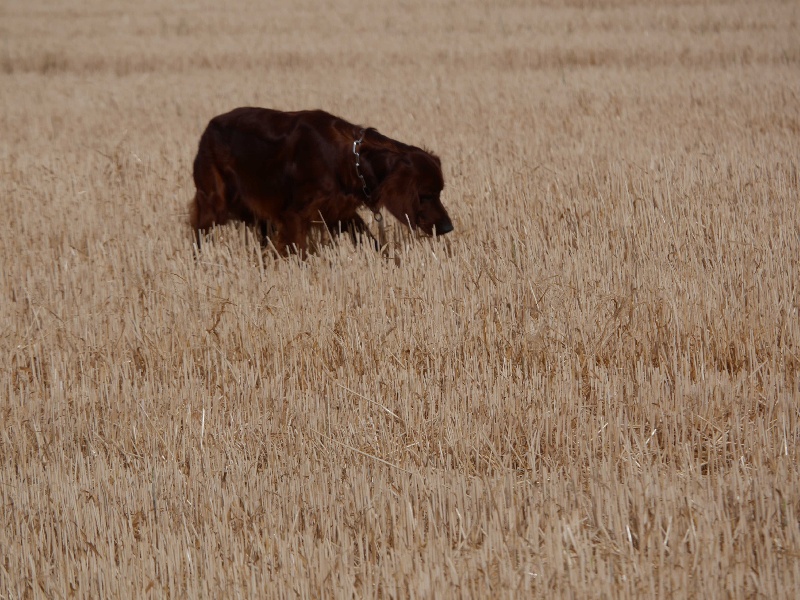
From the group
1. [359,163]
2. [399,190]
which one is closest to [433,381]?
[399,190]

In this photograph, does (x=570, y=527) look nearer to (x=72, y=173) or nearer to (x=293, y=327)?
(x=293, y=327)

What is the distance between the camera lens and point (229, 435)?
2.97 meters

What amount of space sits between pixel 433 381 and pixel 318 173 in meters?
1.63

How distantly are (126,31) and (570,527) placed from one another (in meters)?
15.0

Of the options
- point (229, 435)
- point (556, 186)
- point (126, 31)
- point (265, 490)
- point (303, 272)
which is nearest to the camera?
point (265, 490)

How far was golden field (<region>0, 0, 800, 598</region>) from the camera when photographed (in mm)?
2225

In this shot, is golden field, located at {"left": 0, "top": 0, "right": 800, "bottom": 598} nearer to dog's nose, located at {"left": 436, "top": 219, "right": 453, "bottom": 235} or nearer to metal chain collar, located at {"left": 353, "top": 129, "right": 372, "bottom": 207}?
dog's nose, located at {"left": 436, "top": 219, "right": 453, "bottom": 235}

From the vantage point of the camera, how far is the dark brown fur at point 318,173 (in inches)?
177

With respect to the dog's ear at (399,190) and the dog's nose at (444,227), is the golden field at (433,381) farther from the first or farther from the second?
the dog's ear at (399,190)

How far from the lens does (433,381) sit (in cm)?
337

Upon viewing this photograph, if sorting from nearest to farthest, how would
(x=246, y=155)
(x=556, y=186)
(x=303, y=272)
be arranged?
(x=303, y=272) → (x=246, y=155) → (x=556, y=186)

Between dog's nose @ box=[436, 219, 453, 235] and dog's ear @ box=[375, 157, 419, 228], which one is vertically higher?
dog's ear @ box=[375, 157, 419, 228]

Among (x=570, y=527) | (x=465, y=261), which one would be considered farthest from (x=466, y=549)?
(x=465, y=261)

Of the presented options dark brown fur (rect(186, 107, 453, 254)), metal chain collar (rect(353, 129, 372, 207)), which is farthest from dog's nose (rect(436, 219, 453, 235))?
metal chain collar (rect(353, 129, 372, 207))
